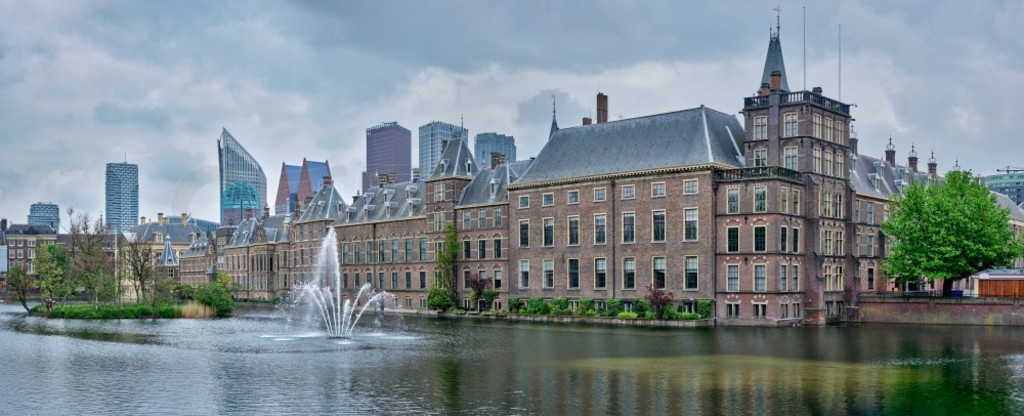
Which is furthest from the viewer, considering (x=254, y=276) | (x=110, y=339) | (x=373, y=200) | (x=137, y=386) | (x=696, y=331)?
(x=254, y=276)

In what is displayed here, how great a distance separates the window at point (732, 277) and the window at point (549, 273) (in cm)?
1687

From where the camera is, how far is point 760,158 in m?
72.8

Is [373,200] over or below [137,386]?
over

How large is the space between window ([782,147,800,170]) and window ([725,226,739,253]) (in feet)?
22.0

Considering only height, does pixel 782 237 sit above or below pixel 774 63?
below

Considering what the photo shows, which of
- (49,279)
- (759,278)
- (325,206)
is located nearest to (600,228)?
(759,278)

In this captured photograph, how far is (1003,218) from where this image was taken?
2768 inches

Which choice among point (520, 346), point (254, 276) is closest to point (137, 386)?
point (520, 346)

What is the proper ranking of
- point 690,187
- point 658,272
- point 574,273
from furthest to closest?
point 574,273
point 658,272
point 690,187

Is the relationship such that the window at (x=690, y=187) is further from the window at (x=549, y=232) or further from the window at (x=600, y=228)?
the window at (x=549, y=232)

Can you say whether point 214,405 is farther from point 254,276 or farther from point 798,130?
point 254,276

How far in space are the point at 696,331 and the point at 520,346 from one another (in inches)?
679

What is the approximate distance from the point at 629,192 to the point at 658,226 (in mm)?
3885

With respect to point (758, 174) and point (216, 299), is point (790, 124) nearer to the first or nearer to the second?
point (758, 174)
